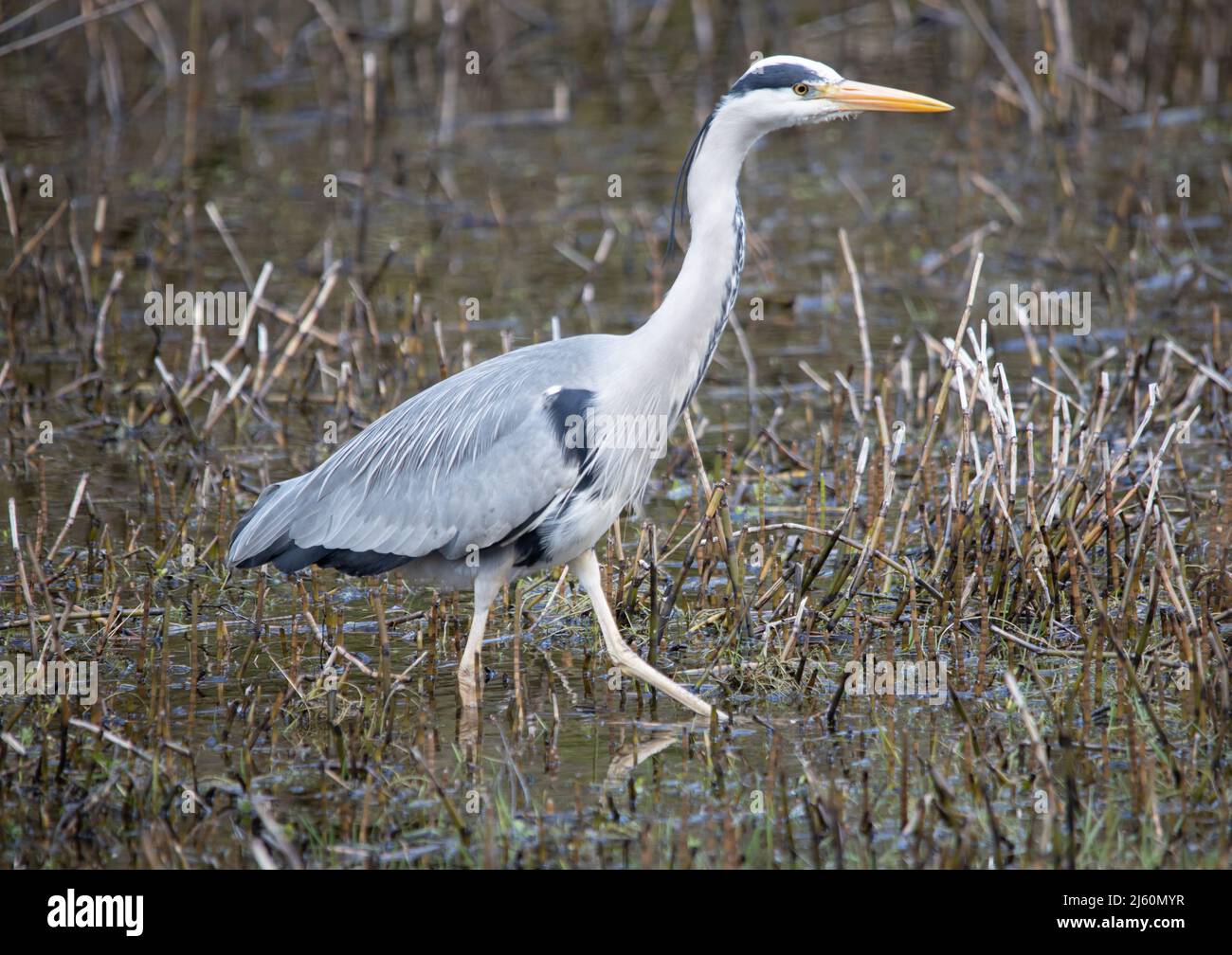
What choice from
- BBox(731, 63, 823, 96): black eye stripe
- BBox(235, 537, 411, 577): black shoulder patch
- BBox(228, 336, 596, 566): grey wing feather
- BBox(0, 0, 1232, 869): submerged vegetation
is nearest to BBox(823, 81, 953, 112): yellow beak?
BBox(731, 63, 823, 96): black eye stripe

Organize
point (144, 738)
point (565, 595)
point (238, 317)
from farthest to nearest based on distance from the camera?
1. point (238, 317)
2. point (565, 595)
3. point (144, 738)

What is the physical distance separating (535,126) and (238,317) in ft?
15.3

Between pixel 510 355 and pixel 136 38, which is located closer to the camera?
pixel 510 355

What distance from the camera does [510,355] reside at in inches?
220

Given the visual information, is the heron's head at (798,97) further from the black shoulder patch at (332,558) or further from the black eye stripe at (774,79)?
the black shoulder patch at (332,558)

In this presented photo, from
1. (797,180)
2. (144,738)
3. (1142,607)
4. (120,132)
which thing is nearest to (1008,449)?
(1142,607)

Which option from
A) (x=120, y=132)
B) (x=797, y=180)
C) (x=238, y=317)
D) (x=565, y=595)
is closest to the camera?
(x=565, y=595)

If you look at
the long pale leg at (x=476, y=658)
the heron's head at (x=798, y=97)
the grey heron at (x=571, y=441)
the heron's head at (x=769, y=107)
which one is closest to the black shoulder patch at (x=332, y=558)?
the grey heron at (x=571, y=441)

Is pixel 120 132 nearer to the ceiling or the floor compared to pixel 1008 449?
nearer to the ceiling

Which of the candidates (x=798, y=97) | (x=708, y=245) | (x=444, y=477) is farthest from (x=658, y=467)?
(x=798, y=97)

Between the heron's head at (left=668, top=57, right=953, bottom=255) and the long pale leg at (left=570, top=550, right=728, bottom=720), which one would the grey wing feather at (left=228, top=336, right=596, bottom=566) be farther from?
the heron's head at (left=668, top=57, right=953, bottom=255)

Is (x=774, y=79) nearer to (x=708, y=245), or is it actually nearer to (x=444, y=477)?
(x=708, y=245)

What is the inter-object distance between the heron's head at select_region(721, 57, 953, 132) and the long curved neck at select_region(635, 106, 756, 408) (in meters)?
0.08
